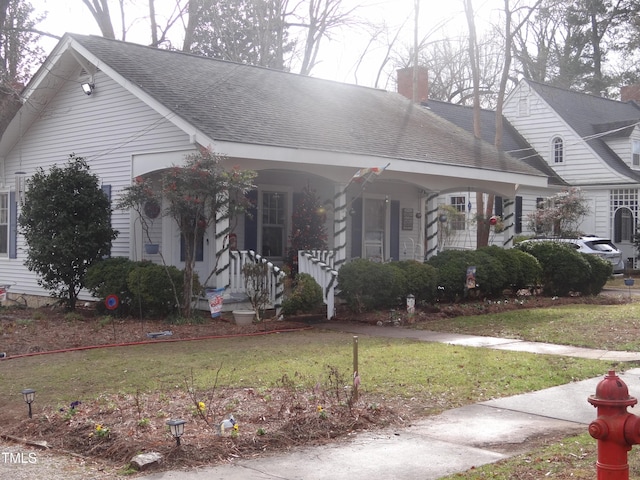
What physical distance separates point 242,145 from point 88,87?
5.14 meters

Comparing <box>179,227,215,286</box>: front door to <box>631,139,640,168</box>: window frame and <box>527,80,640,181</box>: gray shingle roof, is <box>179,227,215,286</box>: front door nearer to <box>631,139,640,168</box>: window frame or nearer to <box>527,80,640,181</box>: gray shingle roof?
<box>527,80,640,181</box>: gray shingle roof

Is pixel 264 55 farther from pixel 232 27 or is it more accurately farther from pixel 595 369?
pixel 595 369

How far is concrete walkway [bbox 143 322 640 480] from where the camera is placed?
5.46 m

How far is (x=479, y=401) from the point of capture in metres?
7.76

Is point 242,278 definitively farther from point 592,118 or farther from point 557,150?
point 592,118

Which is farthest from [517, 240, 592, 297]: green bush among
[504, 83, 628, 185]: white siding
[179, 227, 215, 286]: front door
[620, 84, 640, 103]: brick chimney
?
[620, 84, 640, 103]: brick chimney

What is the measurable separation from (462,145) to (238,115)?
26.0 feet

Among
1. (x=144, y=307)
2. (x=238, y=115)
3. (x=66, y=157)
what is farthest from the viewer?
(x=66, y=157)

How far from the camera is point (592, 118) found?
34656mm

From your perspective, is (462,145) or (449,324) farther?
(462,145)

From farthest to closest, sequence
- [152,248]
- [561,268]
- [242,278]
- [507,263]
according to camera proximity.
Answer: [561,268] → [507,263] → [152,248] → [242,278]

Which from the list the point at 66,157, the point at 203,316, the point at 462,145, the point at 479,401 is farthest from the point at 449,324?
the point at 66,157

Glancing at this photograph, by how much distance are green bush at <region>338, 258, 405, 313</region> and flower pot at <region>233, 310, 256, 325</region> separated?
2053mm

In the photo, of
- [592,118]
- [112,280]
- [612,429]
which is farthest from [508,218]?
[612,429]
